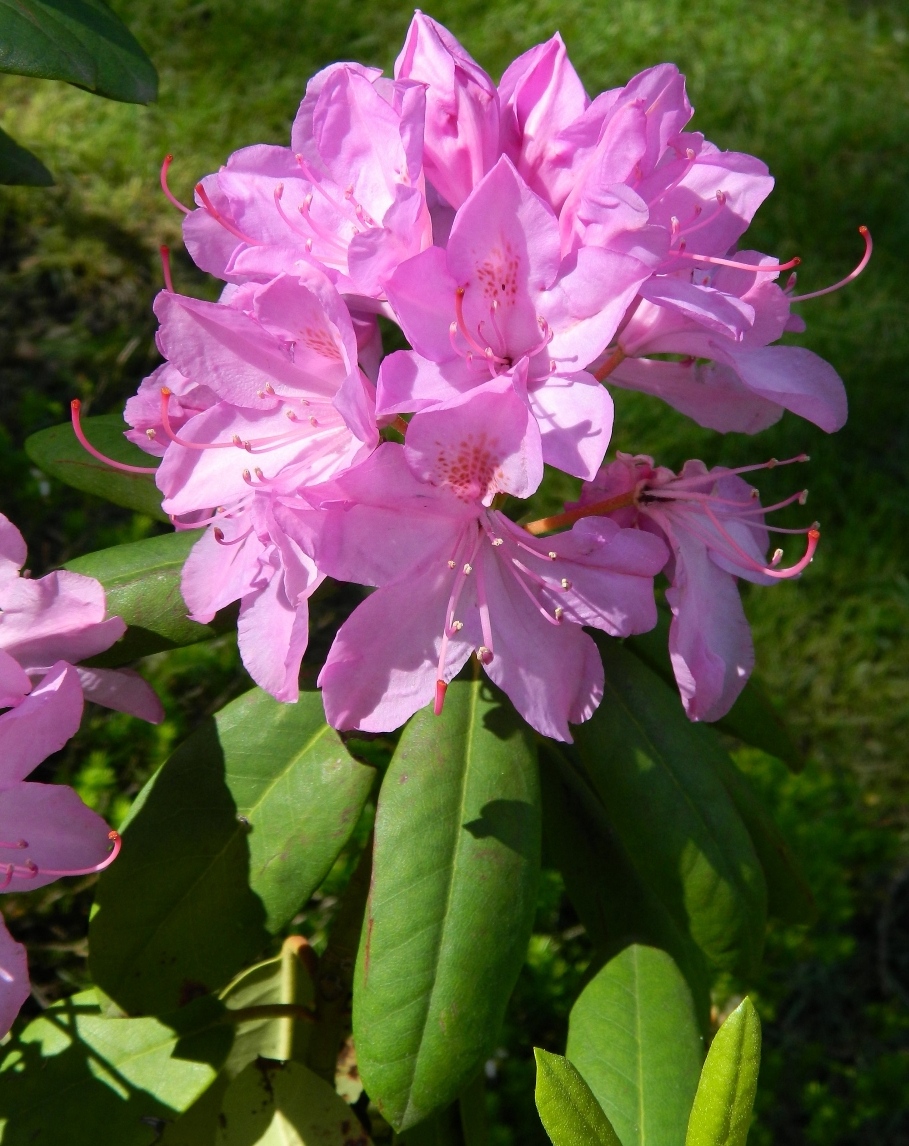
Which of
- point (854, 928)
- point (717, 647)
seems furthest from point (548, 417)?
point (854, 928)

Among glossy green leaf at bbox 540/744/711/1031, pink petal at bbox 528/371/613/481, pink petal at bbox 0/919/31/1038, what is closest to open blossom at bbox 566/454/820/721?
pink petal at bbox 528/371/613/481

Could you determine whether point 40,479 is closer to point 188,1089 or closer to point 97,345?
point 97,345

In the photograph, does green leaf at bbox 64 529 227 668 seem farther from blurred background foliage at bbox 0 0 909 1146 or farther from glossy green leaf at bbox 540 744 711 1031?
blurred background foliage at bbox 0 0 909 1146

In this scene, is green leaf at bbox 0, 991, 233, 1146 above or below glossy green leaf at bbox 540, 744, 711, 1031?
below

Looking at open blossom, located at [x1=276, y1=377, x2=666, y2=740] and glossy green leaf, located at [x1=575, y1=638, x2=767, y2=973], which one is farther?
glossy green leaf, located at [x1=575, y1=638, x2=767, y2=973]

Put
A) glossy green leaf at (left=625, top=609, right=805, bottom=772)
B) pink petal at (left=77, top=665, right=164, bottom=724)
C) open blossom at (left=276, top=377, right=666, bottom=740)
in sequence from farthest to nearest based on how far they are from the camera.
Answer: glossy green leaf at (left=625, top=609, right=805, bottom=772)
pink petal at (left=77, top=665, right=164, bottom=724)
open blossom at (left=276, top=377, right=666, bottom=740)

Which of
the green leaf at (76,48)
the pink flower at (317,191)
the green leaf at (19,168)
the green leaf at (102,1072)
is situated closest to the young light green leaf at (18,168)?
the green leaf at (19,168)

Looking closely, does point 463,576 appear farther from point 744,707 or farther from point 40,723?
point 744,707

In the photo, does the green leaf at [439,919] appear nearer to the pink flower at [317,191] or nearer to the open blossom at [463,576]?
the open blossom at [463,576]
